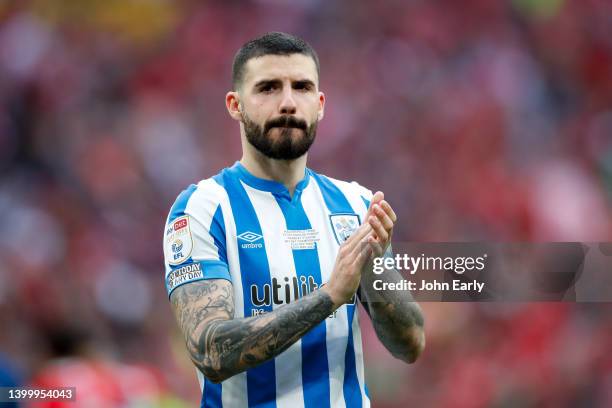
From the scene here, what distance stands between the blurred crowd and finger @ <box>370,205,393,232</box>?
2.85 metres

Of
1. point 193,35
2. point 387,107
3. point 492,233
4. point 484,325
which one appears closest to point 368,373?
point 484,325

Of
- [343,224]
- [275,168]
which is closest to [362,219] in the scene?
[343,224]

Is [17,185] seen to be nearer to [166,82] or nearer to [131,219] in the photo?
[131,219]

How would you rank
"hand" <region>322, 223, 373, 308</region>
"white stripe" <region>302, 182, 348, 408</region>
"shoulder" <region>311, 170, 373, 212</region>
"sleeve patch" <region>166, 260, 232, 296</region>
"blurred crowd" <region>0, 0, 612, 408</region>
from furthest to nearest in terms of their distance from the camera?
"blurred crowd" <region>0, 0, 612, 408</region> < "shoulder" <region>311, 170, 373, 212</region> < "white stripe" <region>302, 182, 348, 408</region> < "sleeve patch" <region>166, 260, 232, 296</region> < "hand" <region>322, 223, 373, 308</region>

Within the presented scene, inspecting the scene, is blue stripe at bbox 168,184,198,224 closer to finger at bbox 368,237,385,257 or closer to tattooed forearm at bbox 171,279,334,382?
tattooed forearm at bbox 171,279,334,382

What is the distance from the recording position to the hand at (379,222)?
2.39 m

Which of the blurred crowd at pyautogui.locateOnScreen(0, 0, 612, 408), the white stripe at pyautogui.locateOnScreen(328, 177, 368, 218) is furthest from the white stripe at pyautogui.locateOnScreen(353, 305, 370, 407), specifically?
the blurred crowd at pyautogui.locateOnScreen(0, 0, 612, 408)

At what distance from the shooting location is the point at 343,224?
111 inches

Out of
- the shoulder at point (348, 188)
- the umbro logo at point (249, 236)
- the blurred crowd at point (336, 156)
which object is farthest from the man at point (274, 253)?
the blurred crowd at point (336, 156)

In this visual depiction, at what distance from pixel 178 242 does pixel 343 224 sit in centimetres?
52

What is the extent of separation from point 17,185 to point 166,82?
165cm

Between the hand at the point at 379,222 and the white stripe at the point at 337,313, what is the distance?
0.31m

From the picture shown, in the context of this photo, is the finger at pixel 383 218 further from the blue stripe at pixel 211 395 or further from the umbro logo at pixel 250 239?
the blue stripe at pixel 211 395

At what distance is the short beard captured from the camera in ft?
8.66
